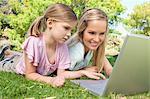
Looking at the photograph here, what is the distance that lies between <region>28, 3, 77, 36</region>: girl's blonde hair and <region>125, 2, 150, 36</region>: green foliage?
13.4 metres

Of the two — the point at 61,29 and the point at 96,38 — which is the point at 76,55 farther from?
the point at 61,29

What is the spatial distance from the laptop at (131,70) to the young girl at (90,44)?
551mm

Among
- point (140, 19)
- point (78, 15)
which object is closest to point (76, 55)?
point (78, 15)

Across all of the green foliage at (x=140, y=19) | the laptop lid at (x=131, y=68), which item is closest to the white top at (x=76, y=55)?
the laptop lid at (x=131, y=68)

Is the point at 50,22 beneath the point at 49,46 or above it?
above

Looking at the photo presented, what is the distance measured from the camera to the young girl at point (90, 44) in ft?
9.47

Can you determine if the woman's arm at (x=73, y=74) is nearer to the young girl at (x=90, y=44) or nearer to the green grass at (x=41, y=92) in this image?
the young girl at (x=90, y=44)

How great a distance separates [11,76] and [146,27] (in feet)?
45.7

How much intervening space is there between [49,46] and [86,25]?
14.8 inches

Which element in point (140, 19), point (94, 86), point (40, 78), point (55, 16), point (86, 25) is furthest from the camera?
point (140, 19)

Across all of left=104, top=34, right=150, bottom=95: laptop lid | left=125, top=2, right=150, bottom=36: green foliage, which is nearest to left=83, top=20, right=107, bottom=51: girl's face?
left=104, top=34, right=150, bottom=95: laptop lid

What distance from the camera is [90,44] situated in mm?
3010

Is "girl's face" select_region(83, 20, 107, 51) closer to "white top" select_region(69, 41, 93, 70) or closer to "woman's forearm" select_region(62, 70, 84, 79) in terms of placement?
"white top" select_region(69, 41, 93, 70)

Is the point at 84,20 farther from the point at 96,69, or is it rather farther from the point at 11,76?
the point at 11,76
